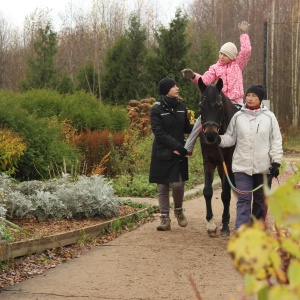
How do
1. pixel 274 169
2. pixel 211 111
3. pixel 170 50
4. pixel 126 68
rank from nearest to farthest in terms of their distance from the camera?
pixel 274 169 → pixel 211 111 → pixel 170 50 → pixel 126 68

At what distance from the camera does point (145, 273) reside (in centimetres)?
658

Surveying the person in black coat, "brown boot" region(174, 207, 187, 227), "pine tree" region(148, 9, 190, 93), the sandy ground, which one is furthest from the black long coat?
"pine tree" region(148, 9, 190, 93)

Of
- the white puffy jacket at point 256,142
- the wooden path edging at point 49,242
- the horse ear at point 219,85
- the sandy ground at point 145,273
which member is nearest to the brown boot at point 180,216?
the sandy ground at point 145,273

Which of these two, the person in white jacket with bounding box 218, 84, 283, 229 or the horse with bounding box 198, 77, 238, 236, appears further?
the horse with bounding box 198, 77, 238, 236

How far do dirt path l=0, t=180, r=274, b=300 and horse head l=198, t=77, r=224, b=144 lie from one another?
1276mm

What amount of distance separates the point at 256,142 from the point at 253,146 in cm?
5

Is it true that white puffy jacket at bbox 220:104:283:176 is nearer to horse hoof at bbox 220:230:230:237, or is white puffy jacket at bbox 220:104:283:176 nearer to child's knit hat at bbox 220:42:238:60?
child's knit hat at bbox 220:42:238:60

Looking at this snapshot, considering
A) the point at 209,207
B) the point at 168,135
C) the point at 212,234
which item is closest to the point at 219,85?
the point at 168,135

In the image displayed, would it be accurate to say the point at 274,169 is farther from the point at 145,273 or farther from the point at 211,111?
the point at 145,273

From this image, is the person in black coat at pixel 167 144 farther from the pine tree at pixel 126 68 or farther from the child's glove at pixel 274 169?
the pine tree at pixel 126 68

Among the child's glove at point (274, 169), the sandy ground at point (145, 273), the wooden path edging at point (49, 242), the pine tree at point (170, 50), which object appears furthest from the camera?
the pine tree at point (170, 50)

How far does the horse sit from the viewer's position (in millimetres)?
7695

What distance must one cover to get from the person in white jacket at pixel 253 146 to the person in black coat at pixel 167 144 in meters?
1.32

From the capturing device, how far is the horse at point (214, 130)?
25.2 ft
